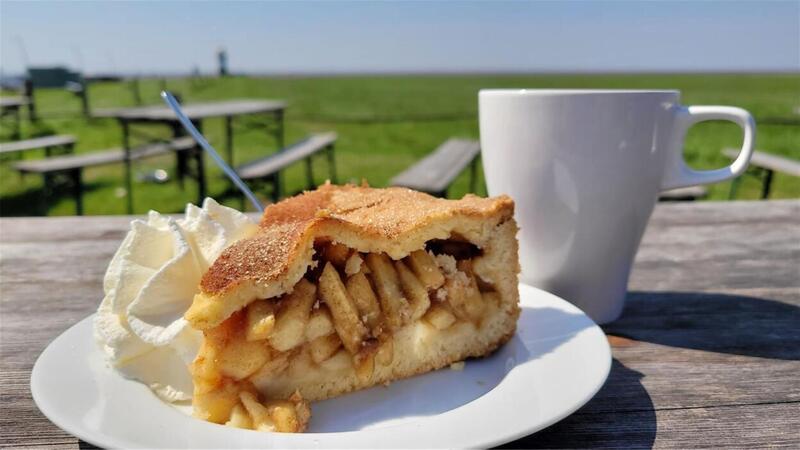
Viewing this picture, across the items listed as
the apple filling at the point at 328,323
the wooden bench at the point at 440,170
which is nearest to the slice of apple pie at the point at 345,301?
the apple filling at the point at 328,323

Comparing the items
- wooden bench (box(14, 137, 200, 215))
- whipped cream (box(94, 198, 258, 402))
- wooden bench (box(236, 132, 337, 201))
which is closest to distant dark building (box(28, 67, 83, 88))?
wooden bench (box(14, 137, 200, 215))

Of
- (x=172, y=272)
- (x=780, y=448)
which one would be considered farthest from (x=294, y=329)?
(x=780, y=448)

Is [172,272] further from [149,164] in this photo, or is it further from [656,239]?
[149,164]

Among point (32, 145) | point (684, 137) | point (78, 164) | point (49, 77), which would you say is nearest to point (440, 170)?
point (78, 164)

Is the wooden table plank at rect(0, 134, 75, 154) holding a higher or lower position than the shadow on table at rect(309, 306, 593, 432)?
lower

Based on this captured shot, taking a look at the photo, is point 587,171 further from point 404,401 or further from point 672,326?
point 404,401

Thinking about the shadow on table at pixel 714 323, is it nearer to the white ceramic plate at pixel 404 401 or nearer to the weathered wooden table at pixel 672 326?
the weathered wooden table at pixel 672 326

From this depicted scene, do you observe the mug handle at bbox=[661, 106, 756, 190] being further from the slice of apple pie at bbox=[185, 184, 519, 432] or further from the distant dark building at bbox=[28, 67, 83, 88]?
the distant dark building at bbox=[28, 67, 83, 88]
